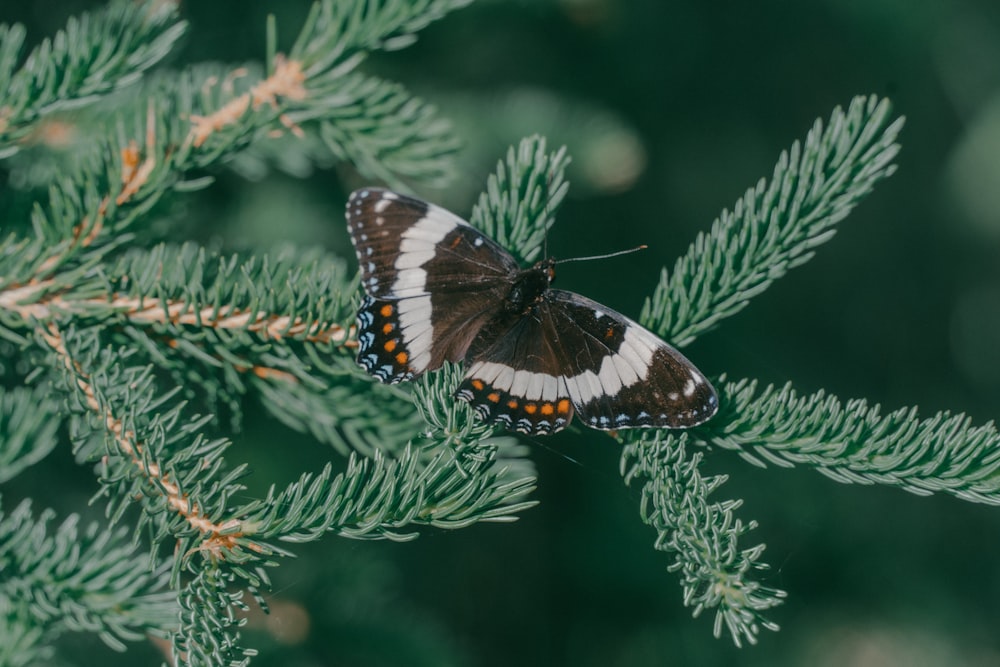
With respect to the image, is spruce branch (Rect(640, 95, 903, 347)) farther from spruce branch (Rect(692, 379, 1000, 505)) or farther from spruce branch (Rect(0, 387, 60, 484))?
spruce branch (Rect(0, 387, 60, 484))

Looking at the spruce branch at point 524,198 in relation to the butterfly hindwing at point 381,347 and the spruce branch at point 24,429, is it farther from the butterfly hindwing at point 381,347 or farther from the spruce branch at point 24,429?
the spruce branch at point 24,429

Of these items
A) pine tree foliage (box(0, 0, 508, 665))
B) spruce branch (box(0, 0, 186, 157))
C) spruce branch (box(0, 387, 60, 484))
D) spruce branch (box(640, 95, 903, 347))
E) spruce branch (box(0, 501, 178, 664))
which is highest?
spruce branch (box(640, 95, 903, 347))

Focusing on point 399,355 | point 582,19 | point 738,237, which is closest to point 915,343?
point 582,19

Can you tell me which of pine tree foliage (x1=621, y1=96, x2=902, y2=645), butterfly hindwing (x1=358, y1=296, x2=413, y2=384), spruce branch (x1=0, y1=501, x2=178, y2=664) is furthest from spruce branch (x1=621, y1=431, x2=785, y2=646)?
spruce branch (x1=0, y1=501, x2=178, y2=664)

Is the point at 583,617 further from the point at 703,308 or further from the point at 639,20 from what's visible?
the point at 639,20

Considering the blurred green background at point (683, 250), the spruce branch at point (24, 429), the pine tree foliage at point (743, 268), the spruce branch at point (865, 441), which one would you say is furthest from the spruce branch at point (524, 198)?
the spruce branch at point (24, 429)

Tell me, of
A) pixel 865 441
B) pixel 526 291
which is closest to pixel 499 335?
pixel 526 291
